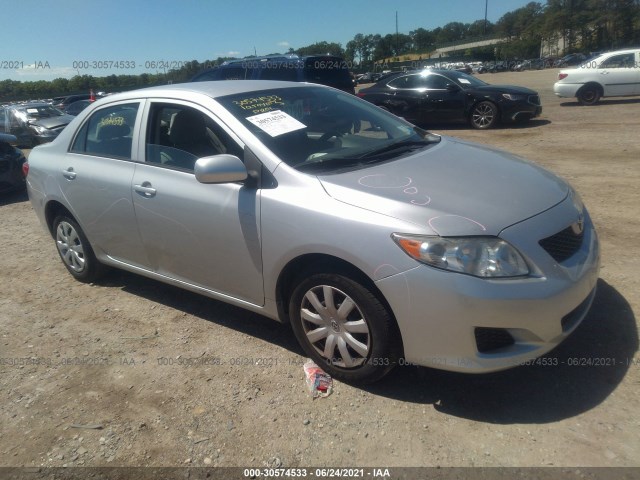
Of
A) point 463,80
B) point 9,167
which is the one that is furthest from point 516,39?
point 9,167

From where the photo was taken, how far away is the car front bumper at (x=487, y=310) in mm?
2369

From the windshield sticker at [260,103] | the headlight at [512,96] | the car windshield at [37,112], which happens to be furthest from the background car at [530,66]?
the windshield sticker at [260,103]

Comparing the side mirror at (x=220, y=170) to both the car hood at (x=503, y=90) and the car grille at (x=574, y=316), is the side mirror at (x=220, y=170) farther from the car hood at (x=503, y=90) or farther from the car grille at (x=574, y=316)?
the car hood at (x=503, y=90)

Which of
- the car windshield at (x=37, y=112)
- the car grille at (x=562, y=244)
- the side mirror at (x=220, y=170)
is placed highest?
the car windshield at (x=37, y=112)

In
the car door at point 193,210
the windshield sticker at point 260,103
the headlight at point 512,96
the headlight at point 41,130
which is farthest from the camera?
the headlight at point 41,130

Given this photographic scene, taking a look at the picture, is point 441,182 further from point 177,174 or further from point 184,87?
point 184,87

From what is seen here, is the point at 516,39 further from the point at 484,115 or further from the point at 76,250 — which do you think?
the point at 76,250

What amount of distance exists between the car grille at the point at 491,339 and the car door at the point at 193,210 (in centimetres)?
132

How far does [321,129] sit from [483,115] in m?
9.38

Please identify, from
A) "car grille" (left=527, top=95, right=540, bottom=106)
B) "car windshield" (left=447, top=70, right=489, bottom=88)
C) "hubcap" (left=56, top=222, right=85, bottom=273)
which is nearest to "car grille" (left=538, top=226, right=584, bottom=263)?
"hubcap" (left=56, top=222, right=85, bottom=273)

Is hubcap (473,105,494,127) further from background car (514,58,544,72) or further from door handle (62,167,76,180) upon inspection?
background car (514,58,544,72)

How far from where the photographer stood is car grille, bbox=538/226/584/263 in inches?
101

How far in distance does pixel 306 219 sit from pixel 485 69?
59.9 metres

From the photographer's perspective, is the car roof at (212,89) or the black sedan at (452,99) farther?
the black sedan at (452,99)
